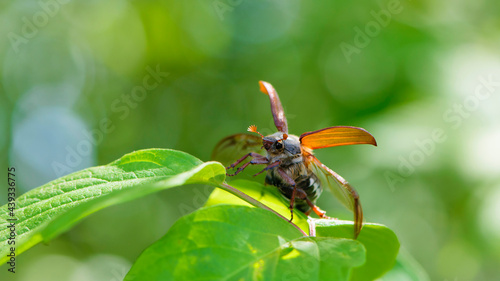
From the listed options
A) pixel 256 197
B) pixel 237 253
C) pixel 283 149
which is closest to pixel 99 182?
pixel 237 253

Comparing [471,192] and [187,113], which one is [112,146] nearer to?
[187,113]

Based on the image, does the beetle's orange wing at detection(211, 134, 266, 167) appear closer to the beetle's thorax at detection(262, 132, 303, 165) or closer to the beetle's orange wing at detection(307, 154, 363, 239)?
the beetle's thorax at detection(262, 132, 303, 165)

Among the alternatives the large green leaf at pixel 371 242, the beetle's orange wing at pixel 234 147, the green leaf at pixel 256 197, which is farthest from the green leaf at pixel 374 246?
the beetle's orange wing at pixel 234 147

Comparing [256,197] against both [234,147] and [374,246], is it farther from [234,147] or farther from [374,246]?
[374,246]

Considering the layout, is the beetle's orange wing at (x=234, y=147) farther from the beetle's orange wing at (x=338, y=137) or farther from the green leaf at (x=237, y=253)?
the green leaf at (x=237, y=253)

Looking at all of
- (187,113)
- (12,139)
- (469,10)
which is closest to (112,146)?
(187,113)

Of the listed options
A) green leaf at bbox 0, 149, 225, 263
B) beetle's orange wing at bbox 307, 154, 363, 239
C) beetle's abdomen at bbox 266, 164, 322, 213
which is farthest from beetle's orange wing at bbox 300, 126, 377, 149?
green leaf at bbox 0, 149, 225, 263
